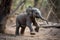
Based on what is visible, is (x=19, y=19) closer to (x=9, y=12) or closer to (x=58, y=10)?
(x=9, y=12)

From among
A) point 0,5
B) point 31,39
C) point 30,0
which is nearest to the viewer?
point 31,39

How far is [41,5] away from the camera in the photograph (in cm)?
1678

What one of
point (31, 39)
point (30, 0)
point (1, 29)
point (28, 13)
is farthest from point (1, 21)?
point (30, 0)

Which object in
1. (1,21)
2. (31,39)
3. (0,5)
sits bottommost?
(31,39)

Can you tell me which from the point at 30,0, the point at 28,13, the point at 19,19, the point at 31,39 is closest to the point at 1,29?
the point at 19,19

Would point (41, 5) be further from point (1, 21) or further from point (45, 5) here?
point (1, 21)

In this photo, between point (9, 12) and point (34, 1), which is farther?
point (34, 1)

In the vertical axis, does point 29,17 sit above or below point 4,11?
below

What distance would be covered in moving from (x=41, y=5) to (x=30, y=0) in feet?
3.24

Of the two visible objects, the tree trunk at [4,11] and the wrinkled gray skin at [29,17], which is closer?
the wrinkled gray skin at [29,17]

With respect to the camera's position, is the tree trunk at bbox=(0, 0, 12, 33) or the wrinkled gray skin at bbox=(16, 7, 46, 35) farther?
the tree trunk at bbox=(0, 0, 12, 33)

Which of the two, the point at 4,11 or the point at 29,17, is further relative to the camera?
the point at 4,11

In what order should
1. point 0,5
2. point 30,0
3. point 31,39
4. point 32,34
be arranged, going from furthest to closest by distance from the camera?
point 30,0
point 0,5
point 32,34
point 31,39

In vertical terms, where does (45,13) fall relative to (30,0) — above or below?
below
